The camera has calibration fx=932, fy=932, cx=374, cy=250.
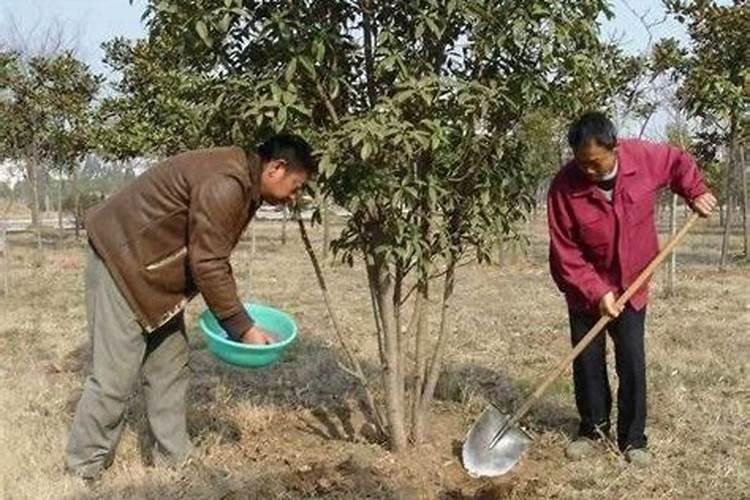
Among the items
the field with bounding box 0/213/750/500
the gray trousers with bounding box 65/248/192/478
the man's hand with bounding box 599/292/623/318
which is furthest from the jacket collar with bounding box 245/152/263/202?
the man's hand with bounding box 599/292/623/318

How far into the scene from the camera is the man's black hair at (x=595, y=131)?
12.8 feet

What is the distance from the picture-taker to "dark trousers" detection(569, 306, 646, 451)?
4.26 metres

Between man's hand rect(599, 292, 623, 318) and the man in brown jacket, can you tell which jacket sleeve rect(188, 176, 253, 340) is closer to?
the man in brown jacket

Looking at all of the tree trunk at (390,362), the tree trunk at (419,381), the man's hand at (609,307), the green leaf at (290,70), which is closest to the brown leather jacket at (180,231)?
the green leaf at (290,70)

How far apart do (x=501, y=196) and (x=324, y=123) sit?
33.2 inches

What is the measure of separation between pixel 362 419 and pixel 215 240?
70.1 inches

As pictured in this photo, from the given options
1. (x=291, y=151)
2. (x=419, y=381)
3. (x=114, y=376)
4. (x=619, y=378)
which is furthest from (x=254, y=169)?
(x=619, y=378)

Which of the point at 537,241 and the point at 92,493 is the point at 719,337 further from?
the point at 537,241

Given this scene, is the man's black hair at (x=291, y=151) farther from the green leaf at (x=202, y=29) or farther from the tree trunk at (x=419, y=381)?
the tree trunk at (x=419, y=381)

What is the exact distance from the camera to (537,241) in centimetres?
2362

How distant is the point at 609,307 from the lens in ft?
13.4

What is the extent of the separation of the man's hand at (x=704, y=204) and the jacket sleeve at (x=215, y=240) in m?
2.05

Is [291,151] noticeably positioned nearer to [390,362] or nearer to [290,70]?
[290,70]

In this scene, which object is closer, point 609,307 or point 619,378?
point 609,307
